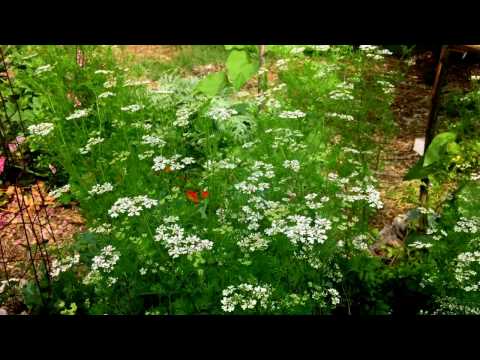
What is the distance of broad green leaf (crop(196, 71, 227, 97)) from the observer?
4.31m

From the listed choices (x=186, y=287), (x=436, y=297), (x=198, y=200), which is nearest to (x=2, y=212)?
(x=198, y=200)

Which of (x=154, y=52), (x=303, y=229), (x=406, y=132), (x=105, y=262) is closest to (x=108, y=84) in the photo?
(x=105, y=262)

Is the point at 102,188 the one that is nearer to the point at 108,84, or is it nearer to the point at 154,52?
the point at 108,84

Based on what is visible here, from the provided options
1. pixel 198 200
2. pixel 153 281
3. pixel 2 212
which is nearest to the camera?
pixel 153 281

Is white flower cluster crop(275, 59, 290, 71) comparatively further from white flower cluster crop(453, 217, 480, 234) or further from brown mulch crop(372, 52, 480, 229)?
white flower cluster crop(453, 217, 480, 234)

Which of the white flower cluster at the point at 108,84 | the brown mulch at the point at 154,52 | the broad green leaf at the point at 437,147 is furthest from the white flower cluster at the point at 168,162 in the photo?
Result: the brown mulch at the point at 154,52

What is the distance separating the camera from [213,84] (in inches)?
170
